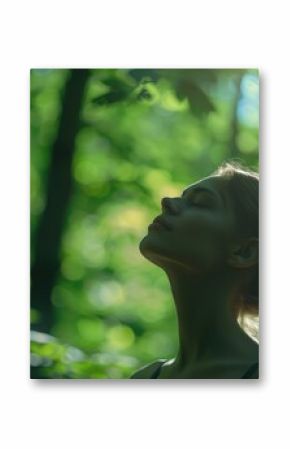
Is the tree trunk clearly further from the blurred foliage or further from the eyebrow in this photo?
the eyebrow

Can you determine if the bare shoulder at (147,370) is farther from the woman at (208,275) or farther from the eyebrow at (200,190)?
the eyebrow at (200,190)

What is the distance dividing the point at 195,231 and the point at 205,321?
1.11 feet

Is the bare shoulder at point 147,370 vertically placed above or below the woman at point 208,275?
below

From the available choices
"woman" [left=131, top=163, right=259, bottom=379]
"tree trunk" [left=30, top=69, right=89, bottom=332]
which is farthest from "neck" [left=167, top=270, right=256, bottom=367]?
"tree trunk" [left=30, top=69, right=89, bottom=332]

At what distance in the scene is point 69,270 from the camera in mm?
3195

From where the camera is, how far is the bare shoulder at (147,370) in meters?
3.17

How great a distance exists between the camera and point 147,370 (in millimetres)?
3170

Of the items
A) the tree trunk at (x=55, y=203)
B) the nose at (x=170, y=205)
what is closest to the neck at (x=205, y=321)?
the nose at (x=170, y=205)

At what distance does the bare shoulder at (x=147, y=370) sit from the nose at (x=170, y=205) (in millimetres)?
562

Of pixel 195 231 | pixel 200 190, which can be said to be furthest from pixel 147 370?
pixel 200 190
